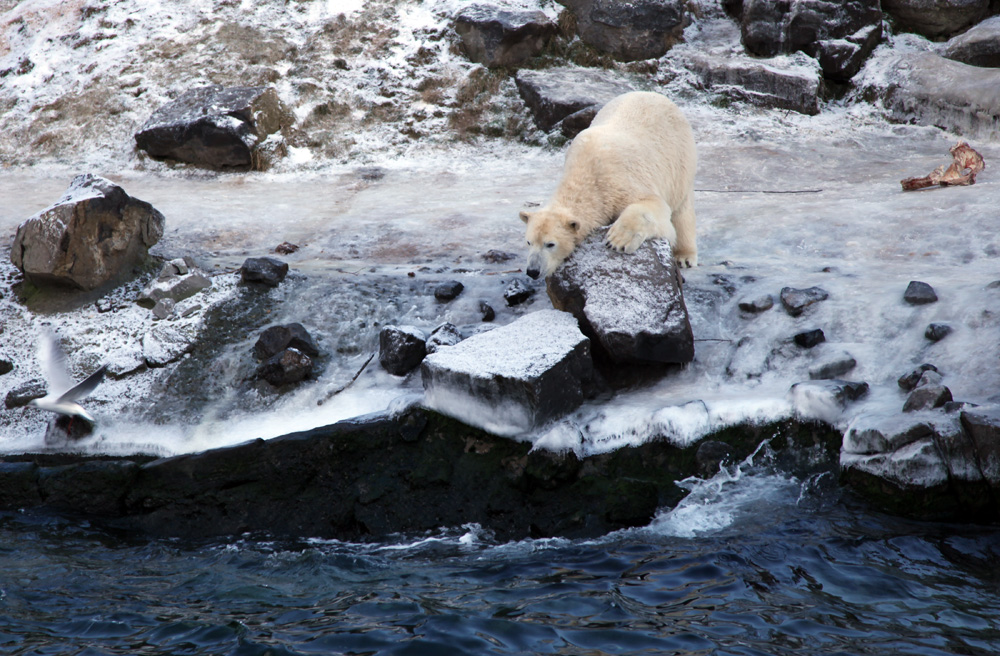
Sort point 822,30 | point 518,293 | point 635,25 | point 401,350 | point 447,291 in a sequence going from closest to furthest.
A: point 401,350 < point 518,293 < point 447,291 < point 822,30 < point 635,25

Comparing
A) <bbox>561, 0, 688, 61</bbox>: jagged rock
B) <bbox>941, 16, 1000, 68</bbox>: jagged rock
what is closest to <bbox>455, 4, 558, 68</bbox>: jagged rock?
<bbox>561, 0, 688, 61</bbox>: jagged rock

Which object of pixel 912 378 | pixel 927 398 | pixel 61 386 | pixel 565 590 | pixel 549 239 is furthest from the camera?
pixel 549 239

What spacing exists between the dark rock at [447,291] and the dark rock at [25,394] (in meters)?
3.63

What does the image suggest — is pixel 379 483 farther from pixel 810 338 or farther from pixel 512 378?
pixel 810 338

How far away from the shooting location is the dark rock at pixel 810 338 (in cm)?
618

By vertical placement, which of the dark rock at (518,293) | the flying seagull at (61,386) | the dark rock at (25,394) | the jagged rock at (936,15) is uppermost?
the jagged rock at (936,15)

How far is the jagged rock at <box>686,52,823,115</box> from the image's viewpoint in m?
12.6

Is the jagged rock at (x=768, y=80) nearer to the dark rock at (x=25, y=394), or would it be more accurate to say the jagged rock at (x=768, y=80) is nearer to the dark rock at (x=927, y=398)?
the dark rock at (x=927, y=398)

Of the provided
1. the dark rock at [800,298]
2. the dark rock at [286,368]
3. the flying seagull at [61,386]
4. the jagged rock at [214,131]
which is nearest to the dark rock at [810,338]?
the dark rock at [800,298]

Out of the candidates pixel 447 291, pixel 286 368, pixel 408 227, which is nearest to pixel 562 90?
pixel 408 227

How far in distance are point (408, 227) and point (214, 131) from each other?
Result: 439 centimetres

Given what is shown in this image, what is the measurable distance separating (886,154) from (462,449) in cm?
865

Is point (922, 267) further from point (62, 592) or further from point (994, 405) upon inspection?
point (62, 592)

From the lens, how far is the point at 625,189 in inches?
267
